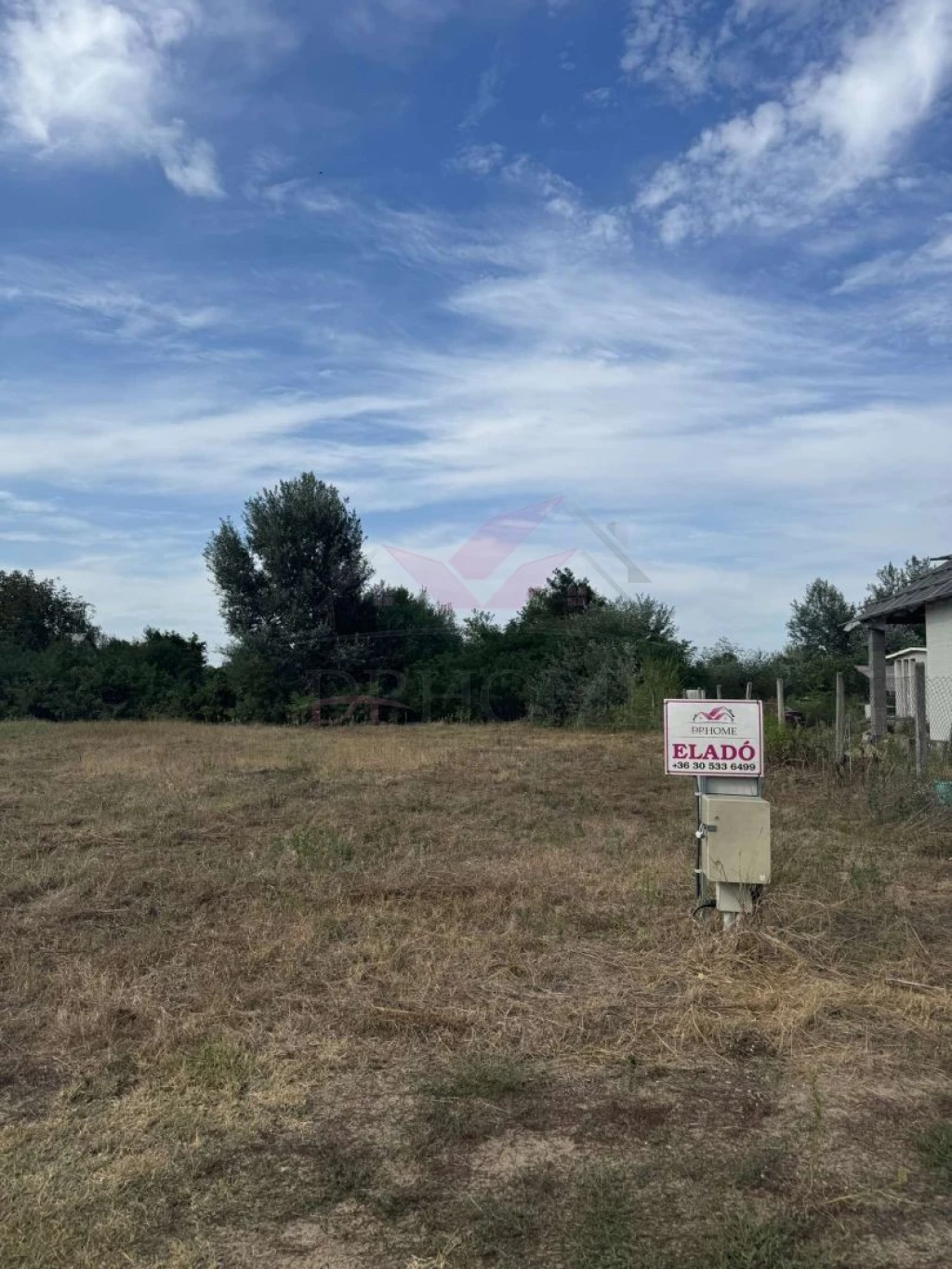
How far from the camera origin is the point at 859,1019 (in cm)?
367

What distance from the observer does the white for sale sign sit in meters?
4.88

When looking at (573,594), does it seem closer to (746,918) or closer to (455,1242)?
(746,918)

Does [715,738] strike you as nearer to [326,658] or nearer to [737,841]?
[737,841]

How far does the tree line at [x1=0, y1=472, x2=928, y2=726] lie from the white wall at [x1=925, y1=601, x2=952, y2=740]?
35.5ft

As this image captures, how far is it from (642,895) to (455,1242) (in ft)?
11.1

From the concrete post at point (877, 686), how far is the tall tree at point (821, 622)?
25432 millimetres

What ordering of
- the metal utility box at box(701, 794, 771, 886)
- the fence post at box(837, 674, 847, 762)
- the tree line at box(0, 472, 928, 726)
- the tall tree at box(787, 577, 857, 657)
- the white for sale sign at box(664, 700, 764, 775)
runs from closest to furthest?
the metal utility box at box(701, 794, 771, 886) < the white for sale sign at box(664, 700, 764, 775) < the fence post at box(837, 674, 847, 762) < the tree line at box(0, 472, 928, 726) < the tall tree at box(787, 577, 857, 657)

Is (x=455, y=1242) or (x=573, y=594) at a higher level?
(x=573, y=594)

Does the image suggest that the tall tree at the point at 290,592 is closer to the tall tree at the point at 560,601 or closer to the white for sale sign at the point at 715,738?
the tall tree at the point at 560,601

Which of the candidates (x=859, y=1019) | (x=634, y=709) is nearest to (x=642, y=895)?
(x=859, y=1019)

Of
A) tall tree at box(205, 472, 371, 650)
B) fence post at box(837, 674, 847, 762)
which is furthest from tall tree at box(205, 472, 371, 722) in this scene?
fence post at box(837, 674, 847, 762)

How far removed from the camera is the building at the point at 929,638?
12242 millimetres

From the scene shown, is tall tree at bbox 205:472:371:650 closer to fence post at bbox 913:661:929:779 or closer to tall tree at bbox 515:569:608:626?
tall tree at bbox 515:569:608:626

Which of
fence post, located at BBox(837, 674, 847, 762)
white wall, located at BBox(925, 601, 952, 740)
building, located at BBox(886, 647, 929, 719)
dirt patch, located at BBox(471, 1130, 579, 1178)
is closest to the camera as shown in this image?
dirt patch, located at BBox(471, 1130, 579, 1178)
